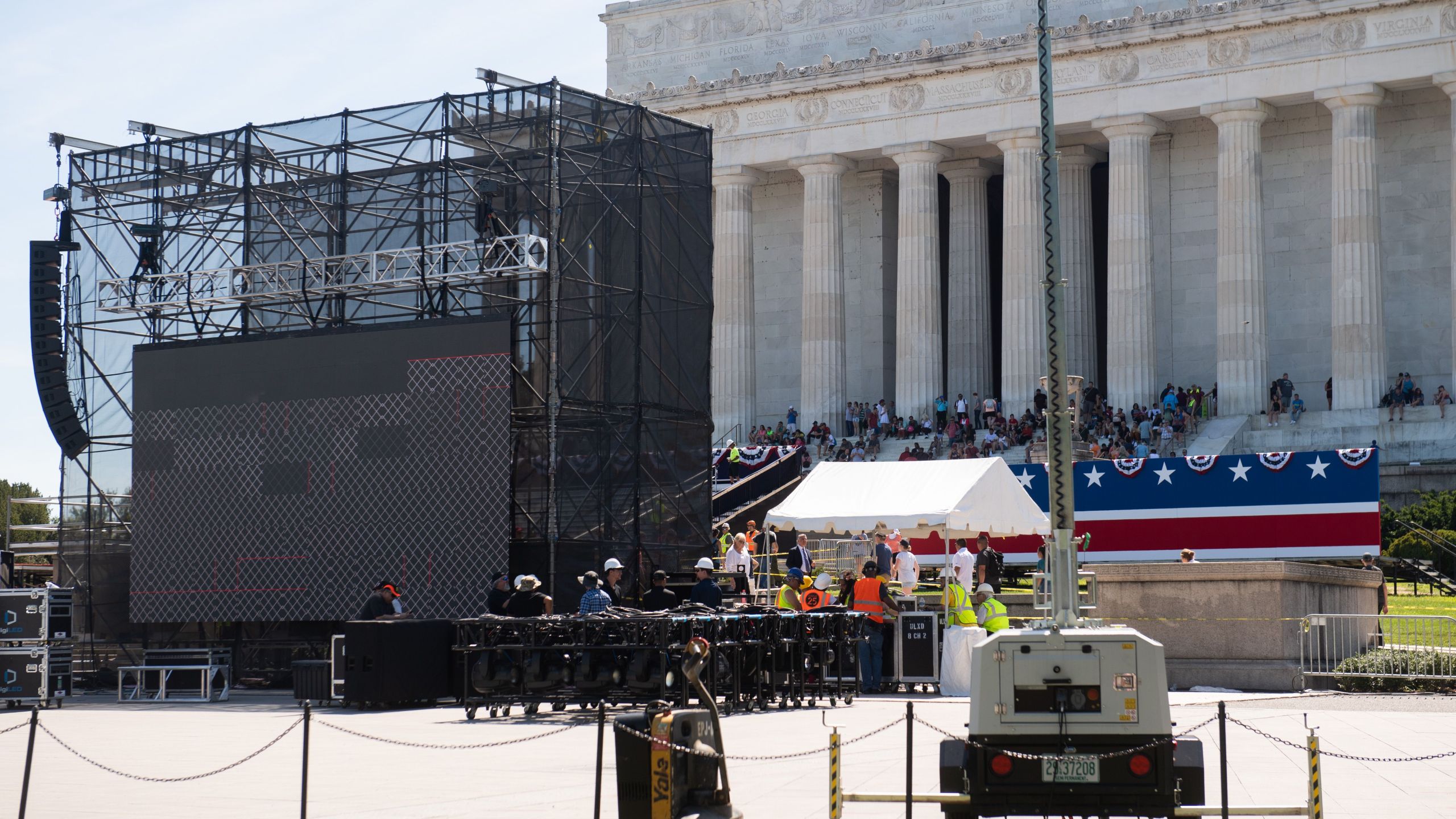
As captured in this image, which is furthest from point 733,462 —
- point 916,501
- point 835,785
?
point 835,785

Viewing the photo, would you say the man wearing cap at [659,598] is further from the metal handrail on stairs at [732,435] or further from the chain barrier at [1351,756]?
the metal handrail on stairs at [732,435]

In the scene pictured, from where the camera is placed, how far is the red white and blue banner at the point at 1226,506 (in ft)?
129

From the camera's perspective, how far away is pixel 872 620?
84.6 ft

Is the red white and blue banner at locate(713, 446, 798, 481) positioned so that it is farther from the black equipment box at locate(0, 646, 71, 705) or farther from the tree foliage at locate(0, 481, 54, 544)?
the tree foliage at locate(0, 481, 54, 544)

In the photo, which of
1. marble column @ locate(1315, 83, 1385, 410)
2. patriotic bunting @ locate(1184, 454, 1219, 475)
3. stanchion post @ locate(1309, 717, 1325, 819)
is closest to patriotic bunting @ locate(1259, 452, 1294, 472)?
patriotic bunting @ locate(1184, 454, 1219, 475)

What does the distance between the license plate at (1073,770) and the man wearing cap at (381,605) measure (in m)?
14.9

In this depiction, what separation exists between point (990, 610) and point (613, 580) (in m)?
5.07

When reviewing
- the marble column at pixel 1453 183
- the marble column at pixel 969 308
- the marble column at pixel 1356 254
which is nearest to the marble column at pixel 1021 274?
the marble column at pixel 969 308

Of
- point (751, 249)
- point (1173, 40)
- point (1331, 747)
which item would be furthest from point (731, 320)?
point (1331, 747)

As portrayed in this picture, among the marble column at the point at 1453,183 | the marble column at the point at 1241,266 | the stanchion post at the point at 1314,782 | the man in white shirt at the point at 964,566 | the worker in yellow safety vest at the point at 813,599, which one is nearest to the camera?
the stanchion post at the point at 1314,782

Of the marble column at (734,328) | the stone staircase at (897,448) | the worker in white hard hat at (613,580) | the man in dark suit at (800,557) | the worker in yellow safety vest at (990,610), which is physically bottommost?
the worker in yellow safety vest at (990,610)

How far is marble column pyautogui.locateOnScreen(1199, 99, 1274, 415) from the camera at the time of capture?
55.3 metres

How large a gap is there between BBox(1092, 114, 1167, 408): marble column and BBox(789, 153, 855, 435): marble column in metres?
9.35

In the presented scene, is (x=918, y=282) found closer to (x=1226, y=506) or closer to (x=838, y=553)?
(x=1226, y=506)
